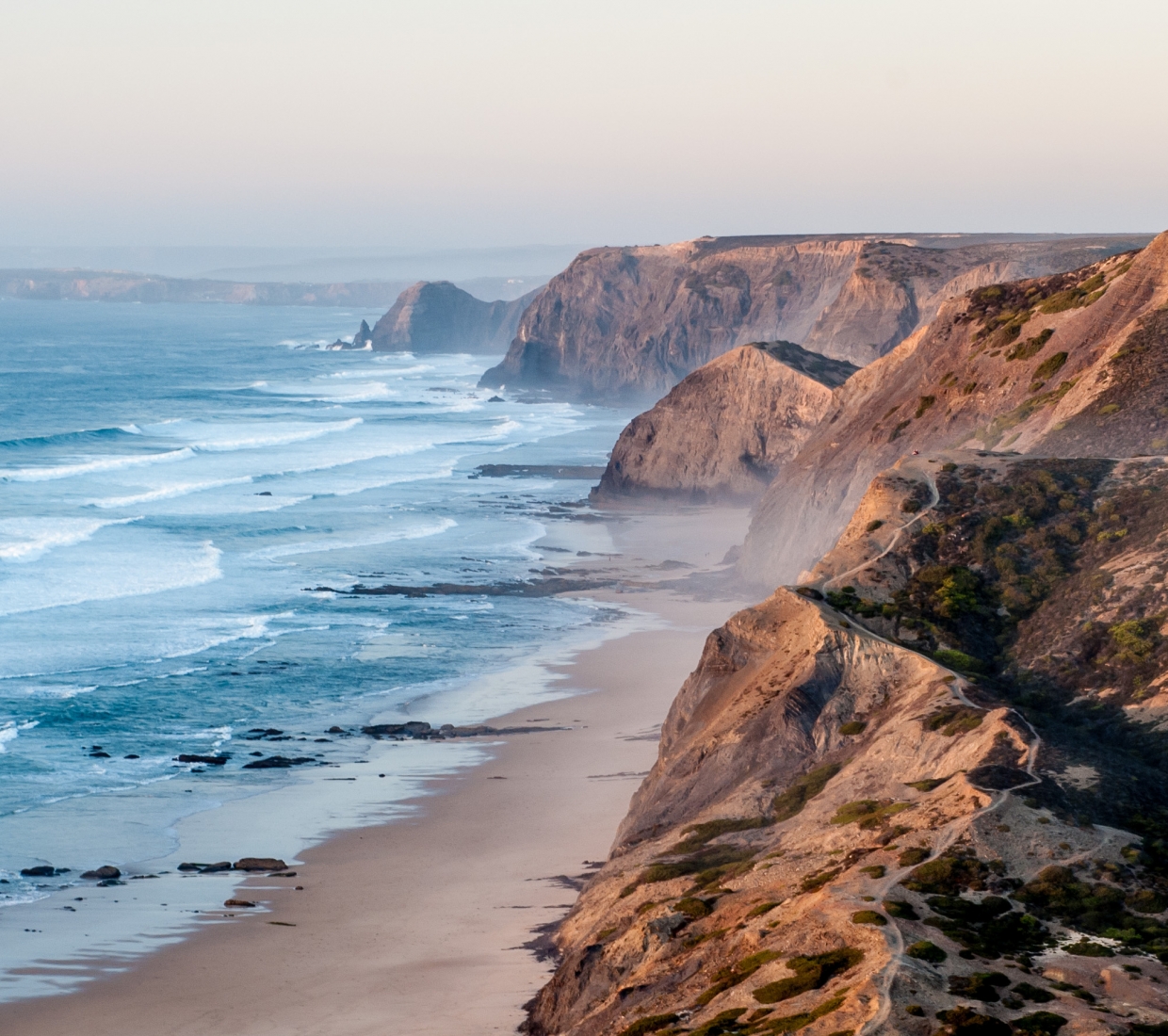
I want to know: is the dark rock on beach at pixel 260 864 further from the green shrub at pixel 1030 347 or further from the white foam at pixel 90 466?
the white foam at pixel 90 466

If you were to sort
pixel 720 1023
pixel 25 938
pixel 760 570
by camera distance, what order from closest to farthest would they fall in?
pixel 720 1023
pixel 25 938
pixel 760 570

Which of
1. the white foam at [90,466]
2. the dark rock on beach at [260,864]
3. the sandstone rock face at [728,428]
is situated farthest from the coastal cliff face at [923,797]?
the white foam at [90,466]

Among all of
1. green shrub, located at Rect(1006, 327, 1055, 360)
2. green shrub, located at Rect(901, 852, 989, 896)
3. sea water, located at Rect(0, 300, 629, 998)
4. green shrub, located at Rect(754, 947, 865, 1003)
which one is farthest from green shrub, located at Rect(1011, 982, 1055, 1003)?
green shrub, located at Rect(1006, 327, 1055, 360)

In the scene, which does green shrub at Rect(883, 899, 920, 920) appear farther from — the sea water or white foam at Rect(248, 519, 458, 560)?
white foam at Rect(248, 519, 458, 560)

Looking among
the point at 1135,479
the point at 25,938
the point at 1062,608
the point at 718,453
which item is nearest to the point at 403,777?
the point at 25,938

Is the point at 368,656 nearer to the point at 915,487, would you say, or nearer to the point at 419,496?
the point at 915,487

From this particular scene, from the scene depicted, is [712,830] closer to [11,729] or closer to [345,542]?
[11,729]

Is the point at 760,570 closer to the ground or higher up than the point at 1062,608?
closer to the ground
